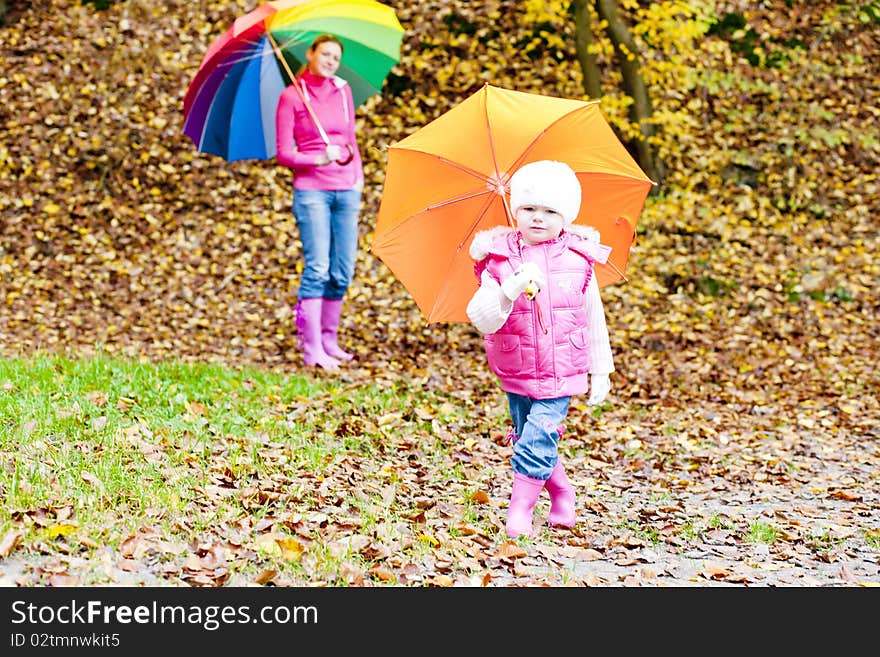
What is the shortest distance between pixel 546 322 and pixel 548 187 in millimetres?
551

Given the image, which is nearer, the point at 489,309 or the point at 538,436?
the point at 489,309

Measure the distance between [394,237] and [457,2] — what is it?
32.5 feet

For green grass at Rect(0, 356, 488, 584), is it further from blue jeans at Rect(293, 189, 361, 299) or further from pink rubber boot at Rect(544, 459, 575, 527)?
blue jeans at Rect(293, 189, 361, 299)

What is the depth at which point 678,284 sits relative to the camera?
33.8 feet

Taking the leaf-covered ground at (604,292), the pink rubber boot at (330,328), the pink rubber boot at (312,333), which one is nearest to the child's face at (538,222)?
the leaf-covered ground at (604,292)

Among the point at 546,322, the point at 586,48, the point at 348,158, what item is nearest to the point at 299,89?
the point at 348,158

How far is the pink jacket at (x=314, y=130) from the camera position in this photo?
7578 millimetres

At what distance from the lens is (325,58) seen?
Answer: 7398mm

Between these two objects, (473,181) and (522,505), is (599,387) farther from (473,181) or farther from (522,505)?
(473,181)

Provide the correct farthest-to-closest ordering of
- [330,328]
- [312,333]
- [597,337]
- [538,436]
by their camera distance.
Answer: [330,328]
[312,333]
[597,337]
[538,436]

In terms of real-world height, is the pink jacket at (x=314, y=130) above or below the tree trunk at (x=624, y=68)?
below

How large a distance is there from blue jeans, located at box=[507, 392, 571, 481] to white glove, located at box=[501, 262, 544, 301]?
57 centimetres

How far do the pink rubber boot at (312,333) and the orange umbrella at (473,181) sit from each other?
132 inches

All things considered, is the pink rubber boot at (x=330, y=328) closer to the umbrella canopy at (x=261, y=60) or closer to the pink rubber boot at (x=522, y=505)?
the umbrella canopy at (x=261, y=60)
